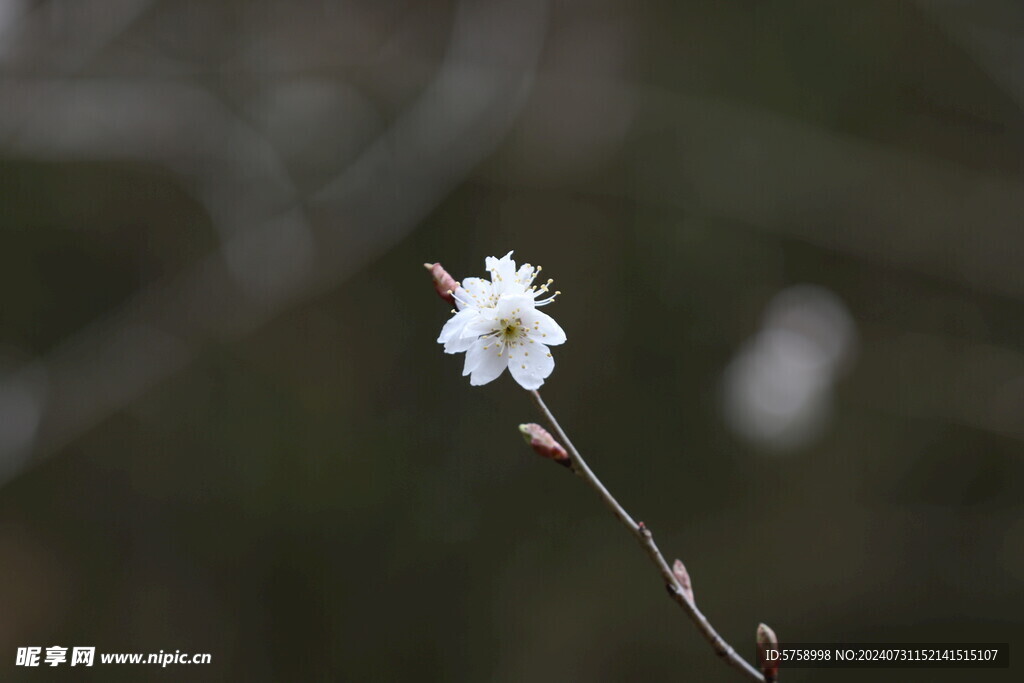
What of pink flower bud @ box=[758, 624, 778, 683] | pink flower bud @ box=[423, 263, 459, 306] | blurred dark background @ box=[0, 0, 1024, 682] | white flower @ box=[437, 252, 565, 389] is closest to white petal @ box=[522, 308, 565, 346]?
white flower @ box=[437, 252, 565, 389]

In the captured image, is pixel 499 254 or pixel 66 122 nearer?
pixel 66 122

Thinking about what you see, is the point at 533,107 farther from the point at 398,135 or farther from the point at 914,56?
the point at 914,56

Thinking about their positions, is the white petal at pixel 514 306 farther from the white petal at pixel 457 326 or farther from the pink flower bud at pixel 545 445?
the pink flower bud at pixel 545 445

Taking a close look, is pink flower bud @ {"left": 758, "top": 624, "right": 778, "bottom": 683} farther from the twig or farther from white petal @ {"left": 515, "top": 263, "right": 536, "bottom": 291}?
white petal @ {"left": 515, "top": 263, "right": 536, "bottom": 291}

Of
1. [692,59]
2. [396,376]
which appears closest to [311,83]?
[396,376]

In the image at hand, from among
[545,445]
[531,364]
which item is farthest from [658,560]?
[531,364]

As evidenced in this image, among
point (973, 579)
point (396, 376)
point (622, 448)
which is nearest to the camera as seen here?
point (973, 579)

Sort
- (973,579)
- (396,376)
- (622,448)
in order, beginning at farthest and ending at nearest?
1. (396,376)
2. (622,448)
3. (973,579)
